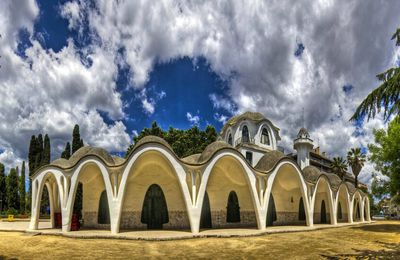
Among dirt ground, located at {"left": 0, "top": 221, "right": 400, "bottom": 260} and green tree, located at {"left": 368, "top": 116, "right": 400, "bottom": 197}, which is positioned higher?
green tree, located at {"left": 368, "top": 116, "right": 400, "bottom": 197}

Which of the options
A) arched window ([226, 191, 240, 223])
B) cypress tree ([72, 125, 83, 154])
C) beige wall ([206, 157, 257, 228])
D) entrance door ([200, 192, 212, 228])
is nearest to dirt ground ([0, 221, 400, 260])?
entrance door ([200, 192, 212, 228])

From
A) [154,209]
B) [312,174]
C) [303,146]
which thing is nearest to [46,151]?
[154,209]

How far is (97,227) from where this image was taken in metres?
20.0

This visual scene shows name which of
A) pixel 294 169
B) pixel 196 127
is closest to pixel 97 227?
pixel 294 169

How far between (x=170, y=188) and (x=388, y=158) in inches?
705

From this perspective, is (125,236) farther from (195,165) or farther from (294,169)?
(294,169)

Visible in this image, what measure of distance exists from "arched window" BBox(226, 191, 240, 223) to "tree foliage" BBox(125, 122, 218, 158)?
39.8 feet

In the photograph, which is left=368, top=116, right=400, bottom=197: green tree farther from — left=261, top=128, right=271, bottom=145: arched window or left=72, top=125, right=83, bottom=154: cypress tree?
left=72, top=125, right=83, bottom=154: cypress tree

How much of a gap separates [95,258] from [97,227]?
10734mm

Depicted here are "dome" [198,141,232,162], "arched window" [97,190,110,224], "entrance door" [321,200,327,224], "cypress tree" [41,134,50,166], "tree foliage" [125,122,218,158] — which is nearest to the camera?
"dome" [198,141,232,162]

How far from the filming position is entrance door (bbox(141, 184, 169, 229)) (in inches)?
776

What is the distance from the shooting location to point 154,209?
781 inches

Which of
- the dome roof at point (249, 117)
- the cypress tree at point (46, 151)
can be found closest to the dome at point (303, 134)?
the dome roof at point (249, 117)

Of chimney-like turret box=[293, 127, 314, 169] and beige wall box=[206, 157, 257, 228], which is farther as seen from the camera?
chimney-like turret box=[293, 127, 314, 169]
